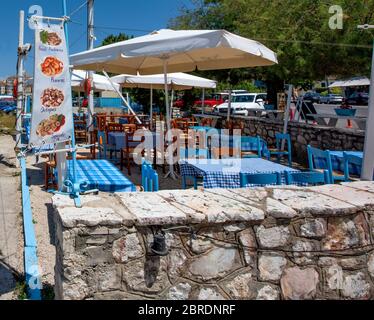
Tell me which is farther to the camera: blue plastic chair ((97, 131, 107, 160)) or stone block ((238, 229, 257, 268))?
blue plastic chair ((97, 131, 107, 160))

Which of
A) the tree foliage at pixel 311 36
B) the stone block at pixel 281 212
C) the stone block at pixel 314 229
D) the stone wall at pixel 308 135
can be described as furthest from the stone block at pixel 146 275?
the tree foliage at pixel 311 36

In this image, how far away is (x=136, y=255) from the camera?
2512mm

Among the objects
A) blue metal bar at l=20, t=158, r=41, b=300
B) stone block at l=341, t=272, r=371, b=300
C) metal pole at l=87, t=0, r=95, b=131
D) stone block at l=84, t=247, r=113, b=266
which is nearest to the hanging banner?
blue metal bar at l=20, t=158, r=41, b=300

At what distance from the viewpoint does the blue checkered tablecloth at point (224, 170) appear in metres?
5.05

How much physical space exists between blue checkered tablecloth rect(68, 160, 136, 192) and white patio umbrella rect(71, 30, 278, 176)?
154 centimetres

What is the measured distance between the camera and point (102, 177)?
5.67 meters

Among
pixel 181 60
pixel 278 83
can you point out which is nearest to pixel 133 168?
pixel 181 60

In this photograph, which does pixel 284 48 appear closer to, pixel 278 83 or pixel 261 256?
pixel 278 83

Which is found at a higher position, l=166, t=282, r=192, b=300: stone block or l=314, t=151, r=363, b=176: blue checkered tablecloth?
l=314, t=151, r=363, b=176: blue checkered tablecloth

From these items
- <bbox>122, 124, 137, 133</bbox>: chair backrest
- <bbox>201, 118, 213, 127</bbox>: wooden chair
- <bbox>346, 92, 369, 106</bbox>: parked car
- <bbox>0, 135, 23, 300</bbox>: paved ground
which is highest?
<bbox>346, 92, 369, 106</bbox>: parked car

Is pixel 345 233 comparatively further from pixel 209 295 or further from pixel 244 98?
pixel 244 98

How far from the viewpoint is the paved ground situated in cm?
407

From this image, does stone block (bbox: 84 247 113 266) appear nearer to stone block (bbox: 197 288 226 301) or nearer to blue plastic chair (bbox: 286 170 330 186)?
stone block (bbox: 197 288 226 301)

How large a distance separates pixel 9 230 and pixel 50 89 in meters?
1.97
